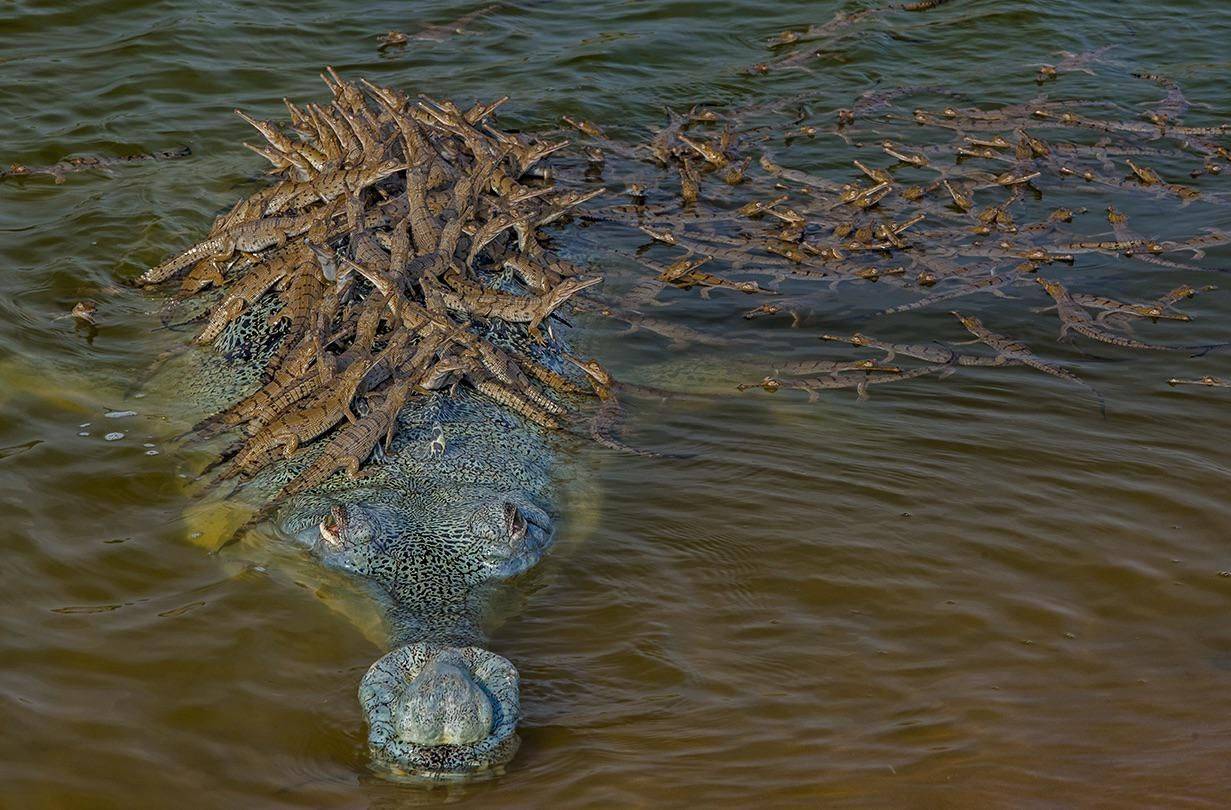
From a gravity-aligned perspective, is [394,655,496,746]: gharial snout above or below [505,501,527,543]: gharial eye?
below

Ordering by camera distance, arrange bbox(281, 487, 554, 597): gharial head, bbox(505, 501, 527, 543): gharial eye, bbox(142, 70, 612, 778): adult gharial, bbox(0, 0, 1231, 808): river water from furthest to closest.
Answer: bbox(505, 501, 527, 543): gharial eye → bbox(281, 487, 554, 597): gharial head → bbox(142, 70, 612, 778): adult gharial → bbox(0, 0, 1231, 808): river water

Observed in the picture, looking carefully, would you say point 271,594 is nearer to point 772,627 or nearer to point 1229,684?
point 772,627

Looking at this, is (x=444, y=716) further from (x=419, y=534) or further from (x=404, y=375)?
(x=404, y=375)

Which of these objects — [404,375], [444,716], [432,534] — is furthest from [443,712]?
[404,375]

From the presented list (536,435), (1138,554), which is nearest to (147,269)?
(536,435)

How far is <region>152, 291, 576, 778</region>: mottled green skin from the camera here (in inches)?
163

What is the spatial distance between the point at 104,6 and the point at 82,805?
1016 cm

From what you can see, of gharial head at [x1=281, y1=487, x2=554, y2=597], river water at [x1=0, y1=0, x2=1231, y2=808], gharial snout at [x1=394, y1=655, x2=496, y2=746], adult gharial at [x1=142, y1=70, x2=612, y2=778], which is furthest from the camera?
gharial head at [x1=281, y1=487, x2=554, y2=597]

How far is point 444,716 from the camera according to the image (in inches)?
161

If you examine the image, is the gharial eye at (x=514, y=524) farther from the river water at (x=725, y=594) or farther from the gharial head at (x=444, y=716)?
the gharial head at (x=444, y=716)

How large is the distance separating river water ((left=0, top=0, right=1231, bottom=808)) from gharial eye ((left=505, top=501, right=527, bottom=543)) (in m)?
0.22

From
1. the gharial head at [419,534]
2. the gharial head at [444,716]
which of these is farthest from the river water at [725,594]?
the gharial head at [419,534]

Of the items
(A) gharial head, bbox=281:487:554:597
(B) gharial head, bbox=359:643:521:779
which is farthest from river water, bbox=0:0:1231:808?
(A) gharial head, bbox=281:487:554:597

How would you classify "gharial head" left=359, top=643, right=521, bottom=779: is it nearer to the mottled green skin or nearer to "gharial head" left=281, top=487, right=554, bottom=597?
the mottled green skin
